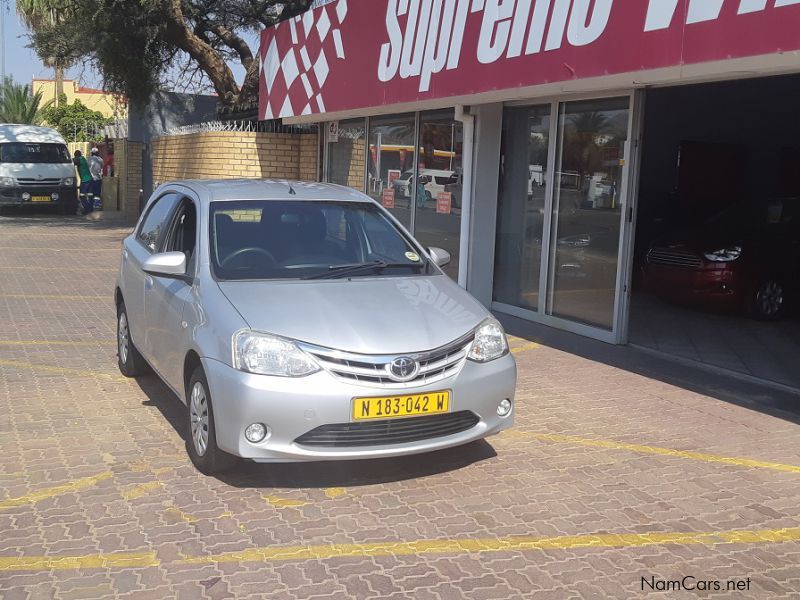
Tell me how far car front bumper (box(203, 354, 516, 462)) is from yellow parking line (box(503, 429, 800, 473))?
1.39 m

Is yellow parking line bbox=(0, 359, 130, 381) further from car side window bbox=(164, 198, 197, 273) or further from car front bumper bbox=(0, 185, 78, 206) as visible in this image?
car front bumper bbox=(0, 185, 78, 206)

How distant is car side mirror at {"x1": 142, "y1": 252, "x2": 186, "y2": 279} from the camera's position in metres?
5.52

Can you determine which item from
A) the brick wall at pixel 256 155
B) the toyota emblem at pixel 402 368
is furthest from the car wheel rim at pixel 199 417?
the brick wall at pixel 256 155

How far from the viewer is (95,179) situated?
1070 inches

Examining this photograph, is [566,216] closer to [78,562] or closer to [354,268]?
[354,268]

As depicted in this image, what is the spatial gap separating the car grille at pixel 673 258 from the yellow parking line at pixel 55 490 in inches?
322

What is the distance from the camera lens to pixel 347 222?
617 centimetres

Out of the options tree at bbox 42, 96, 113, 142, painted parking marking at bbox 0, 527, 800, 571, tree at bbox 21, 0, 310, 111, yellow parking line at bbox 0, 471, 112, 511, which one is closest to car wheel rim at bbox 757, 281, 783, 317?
painted parking marking at bbox 0, 527, 800, 571

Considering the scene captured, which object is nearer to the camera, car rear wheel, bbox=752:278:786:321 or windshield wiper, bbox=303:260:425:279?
windshield wiper, bbox=303:260:425:279

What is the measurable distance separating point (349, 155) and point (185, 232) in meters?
8.72

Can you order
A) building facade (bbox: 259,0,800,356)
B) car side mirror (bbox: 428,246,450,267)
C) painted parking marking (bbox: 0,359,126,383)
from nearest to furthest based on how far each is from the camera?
car side mirror (bbox: 428,246,450,267) → building facade (bbox: 259,0,800,356) → painted parking marking (bbox: 0,359,126,383)

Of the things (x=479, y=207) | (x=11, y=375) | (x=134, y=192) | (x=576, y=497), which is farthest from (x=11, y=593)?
(x=134, y=192)

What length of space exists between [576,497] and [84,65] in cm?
1963

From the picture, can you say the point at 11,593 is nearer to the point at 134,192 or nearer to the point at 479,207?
the point at 479,207
